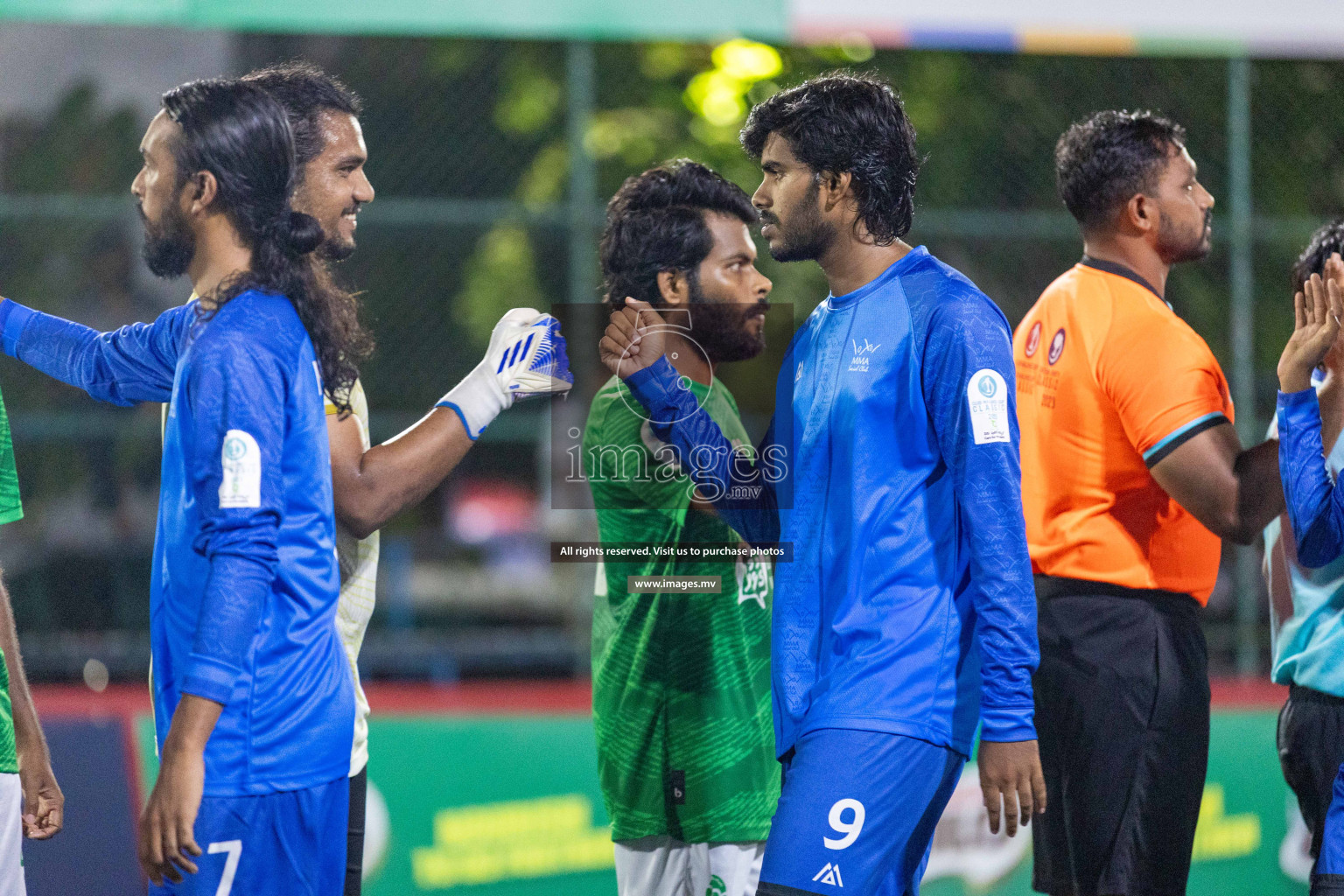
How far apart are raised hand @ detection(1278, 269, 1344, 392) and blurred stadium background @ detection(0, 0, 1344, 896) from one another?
8.17ft

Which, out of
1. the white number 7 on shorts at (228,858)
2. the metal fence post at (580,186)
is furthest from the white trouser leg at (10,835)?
the metal fence post at (580,186)

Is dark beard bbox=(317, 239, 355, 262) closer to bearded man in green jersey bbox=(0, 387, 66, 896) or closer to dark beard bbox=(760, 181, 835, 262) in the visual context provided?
bearded man in green jersey bbox=(0, 387, 66, 896)

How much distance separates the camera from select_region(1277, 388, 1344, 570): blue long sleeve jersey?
3.23 metres

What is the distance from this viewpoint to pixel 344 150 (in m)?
3.16

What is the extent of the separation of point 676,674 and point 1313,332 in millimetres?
1812

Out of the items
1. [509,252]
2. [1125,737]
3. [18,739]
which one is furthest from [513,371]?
[509,252]

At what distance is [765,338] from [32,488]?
6.97m

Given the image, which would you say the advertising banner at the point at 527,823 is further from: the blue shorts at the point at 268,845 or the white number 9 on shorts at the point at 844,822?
the blue shorts at the point at 268,845

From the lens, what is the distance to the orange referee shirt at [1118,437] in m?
3.50

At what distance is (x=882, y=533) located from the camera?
2797mm

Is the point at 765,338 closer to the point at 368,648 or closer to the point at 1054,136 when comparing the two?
the point at 368,648

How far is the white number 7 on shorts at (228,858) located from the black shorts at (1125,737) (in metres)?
2.15

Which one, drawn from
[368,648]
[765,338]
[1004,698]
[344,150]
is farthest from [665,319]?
[368,648]

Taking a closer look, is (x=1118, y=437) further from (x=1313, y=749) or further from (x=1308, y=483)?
(x=1313, y=749)
